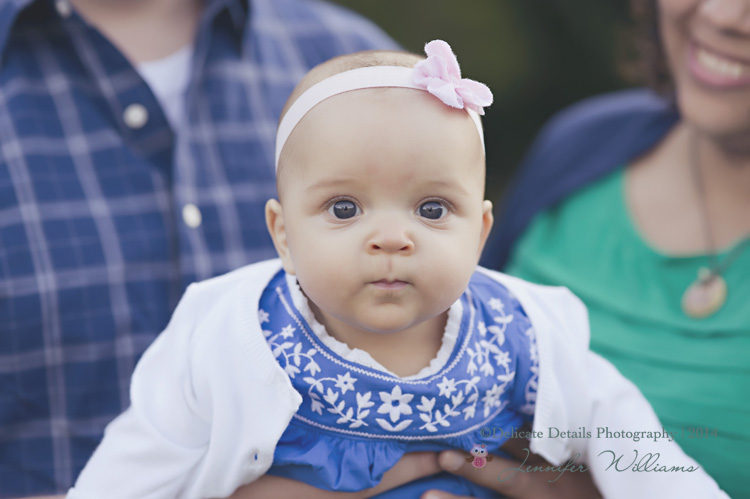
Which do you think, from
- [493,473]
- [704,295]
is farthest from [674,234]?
[493,473]

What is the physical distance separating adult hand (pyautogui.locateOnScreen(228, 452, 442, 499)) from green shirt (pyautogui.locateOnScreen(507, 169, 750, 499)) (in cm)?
79

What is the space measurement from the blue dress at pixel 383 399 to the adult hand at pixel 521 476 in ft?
0.11

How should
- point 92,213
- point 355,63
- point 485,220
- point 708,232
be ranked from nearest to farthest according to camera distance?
point 355,63
point 485,220
point 92,213
point 708,232

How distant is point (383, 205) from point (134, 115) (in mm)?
955

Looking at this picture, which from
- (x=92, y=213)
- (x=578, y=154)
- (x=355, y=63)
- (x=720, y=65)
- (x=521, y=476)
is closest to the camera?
(x=355, y=63)

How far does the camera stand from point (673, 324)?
2100 mm

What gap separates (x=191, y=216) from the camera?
1.97 m

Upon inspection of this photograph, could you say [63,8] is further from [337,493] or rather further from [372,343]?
[337,493]

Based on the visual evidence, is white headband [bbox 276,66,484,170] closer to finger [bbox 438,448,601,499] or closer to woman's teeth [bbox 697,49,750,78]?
finger [bbox 438,448,601,499]

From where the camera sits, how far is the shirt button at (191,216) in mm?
1953

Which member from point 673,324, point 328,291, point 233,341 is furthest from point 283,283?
point 673,324

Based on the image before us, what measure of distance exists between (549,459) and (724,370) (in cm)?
66

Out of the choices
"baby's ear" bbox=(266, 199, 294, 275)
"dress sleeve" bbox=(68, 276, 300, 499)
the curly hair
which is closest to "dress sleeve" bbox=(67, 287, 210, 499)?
"dress sleeve" bbox=(68, 276, 300, 499)

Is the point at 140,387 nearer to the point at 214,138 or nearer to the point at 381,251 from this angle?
the point at 381,251
